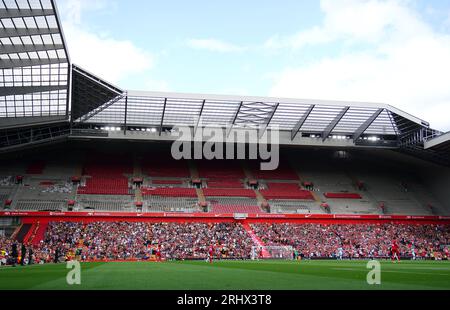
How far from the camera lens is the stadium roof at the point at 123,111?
122 feet

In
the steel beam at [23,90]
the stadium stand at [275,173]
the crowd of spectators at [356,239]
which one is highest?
the steel beam at [23,90]

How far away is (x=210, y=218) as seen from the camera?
2040 inches

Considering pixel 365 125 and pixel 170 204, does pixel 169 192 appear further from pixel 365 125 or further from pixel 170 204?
pixel 365 125

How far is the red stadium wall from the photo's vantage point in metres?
47.7

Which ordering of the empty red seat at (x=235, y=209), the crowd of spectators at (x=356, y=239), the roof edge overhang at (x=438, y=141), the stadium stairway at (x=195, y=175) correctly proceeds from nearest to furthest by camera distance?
the crowd of spectators at (x=356, y=239), the roof edge overhang at (x=438, y=141), the empty red seat at (x=235, y=209), the stadium stairway at (x=195, y=175)

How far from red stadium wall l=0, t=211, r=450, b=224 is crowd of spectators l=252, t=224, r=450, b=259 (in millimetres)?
1340

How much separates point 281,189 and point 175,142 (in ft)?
49.4

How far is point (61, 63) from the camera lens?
3909 cm

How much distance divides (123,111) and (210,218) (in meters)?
15.2

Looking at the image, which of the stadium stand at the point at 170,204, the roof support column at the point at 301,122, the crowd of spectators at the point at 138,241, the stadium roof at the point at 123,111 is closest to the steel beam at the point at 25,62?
the stadium roof at the point at 123,111

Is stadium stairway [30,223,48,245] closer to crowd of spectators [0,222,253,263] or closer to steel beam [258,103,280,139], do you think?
crowd of spectators [0,222,253,263]

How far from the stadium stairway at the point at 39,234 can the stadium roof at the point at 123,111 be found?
28.7ft

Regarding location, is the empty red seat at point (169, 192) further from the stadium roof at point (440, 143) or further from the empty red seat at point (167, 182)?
the stadium roof at point (440, 143)

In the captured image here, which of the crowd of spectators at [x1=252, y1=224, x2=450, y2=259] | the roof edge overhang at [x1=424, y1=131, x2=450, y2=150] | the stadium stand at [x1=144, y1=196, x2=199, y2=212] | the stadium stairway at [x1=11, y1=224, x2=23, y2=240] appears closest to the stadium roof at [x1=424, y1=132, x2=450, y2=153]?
the roof edge overhang at [x1=424, y1=131, x2=450, y2=150]
